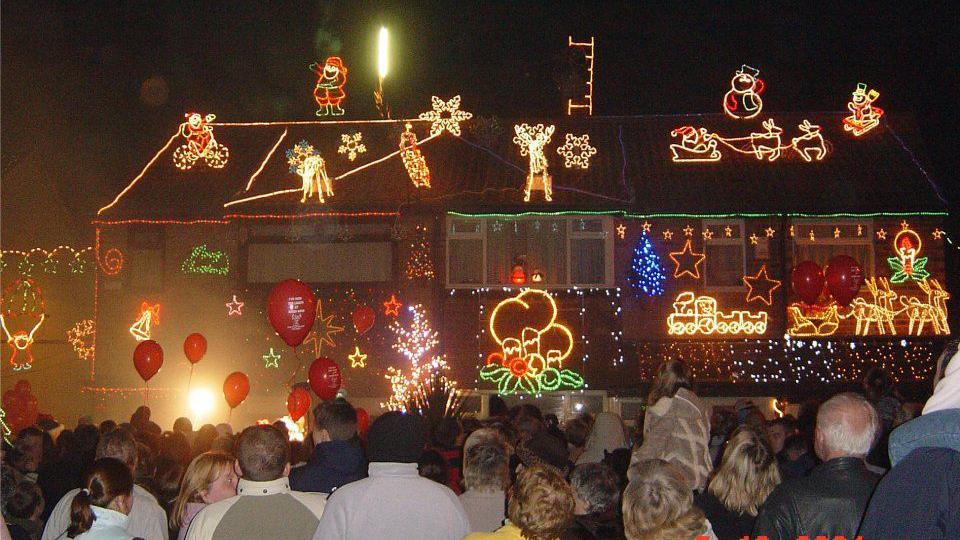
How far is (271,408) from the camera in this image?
65.3ft

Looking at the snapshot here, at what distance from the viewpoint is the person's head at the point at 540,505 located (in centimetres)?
439

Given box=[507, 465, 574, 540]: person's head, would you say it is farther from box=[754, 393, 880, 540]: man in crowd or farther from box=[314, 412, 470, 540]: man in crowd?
box=[754, 393, 880, 540]: man in crowd

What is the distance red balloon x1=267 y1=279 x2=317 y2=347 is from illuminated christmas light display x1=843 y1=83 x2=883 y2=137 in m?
14.0

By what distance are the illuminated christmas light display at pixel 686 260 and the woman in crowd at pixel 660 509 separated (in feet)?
51.8

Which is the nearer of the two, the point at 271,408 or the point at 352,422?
the point at 352,422

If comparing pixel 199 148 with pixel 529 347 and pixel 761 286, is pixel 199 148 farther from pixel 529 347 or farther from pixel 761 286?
pixel 761 286

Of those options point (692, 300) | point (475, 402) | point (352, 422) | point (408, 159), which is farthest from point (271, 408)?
point (352, 422)

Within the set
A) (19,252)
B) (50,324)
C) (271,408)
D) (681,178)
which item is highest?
(681,178)

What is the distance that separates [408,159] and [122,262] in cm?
673

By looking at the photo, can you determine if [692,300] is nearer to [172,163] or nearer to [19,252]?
[172,163]

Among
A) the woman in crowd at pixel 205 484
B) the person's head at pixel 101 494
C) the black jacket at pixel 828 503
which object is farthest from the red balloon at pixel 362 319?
the black jacket at pixel 828 503

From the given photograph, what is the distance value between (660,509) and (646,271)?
15.7 metres

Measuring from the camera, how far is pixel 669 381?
723 cm

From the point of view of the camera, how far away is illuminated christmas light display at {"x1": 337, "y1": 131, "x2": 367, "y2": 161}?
21719mm
